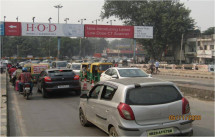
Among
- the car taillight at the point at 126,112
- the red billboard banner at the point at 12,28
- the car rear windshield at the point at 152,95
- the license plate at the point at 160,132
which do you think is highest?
the red billboard banner at the point at 12,28

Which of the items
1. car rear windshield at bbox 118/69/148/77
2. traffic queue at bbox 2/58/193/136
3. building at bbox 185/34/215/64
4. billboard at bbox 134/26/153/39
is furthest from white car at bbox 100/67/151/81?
building at bbox 185/34/215/64

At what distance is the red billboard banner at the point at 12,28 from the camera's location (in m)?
30.7

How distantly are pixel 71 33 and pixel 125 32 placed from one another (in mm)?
7453

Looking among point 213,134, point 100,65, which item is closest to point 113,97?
point 213,134

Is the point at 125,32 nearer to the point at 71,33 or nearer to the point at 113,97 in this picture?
the point at 71,33

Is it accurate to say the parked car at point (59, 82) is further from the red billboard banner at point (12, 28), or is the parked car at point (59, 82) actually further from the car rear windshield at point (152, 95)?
the red billboard banner at point (12, 28)

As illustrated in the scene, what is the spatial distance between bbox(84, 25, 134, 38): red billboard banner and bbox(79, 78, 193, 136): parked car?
28827mm

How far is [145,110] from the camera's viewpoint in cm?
471

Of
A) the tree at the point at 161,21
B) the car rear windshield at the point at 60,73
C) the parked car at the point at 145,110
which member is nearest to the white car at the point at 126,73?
the car rear windshield at the point at 60,73

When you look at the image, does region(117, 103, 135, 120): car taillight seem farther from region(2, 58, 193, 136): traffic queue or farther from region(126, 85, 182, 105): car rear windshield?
region(126, 85, 182, 105): car rear windshield

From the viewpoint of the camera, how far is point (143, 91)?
493 cm

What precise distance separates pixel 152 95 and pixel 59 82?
8330 mm

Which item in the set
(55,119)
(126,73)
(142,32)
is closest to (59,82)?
(126,73)

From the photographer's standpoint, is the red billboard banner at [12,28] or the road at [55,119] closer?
the road at [55,119]
